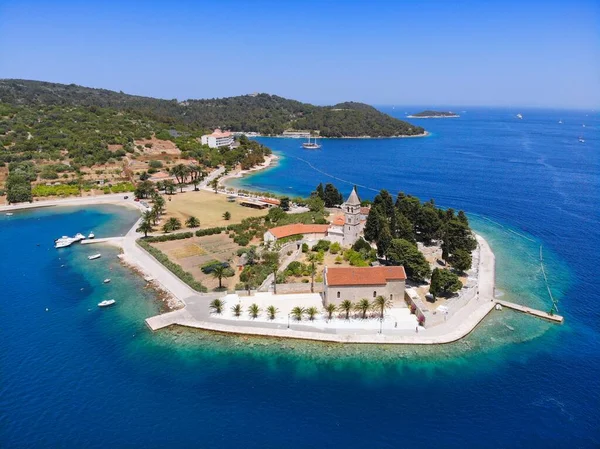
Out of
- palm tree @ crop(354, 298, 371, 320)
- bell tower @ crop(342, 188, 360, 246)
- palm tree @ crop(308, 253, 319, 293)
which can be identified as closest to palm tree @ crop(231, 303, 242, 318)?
palm tree @ crop(308, 253, 319, 293)

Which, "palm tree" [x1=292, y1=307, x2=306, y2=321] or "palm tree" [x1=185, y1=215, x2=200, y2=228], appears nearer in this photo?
"palm tree" [x1=292, y1=307, x2=306, y2=321]

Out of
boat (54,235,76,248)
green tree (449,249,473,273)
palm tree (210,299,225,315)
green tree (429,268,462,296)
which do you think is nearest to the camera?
palm tree (210,299,225,315)

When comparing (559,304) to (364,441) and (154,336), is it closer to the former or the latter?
(364,441)

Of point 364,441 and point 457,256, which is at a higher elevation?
point 457,256

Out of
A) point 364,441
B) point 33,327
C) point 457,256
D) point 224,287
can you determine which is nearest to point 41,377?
point 33,327

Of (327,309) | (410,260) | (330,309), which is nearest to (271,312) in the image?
(327,309)

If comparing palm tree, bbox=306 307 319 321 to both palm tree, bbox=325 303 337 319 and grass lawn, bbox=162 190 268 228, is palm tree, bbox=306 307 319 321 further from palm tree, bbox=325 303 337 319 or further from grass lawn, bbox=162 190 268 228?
grass lawn, bbox=162 190 268 228

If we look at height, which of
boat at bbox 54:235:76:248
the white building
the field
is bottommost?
the field
